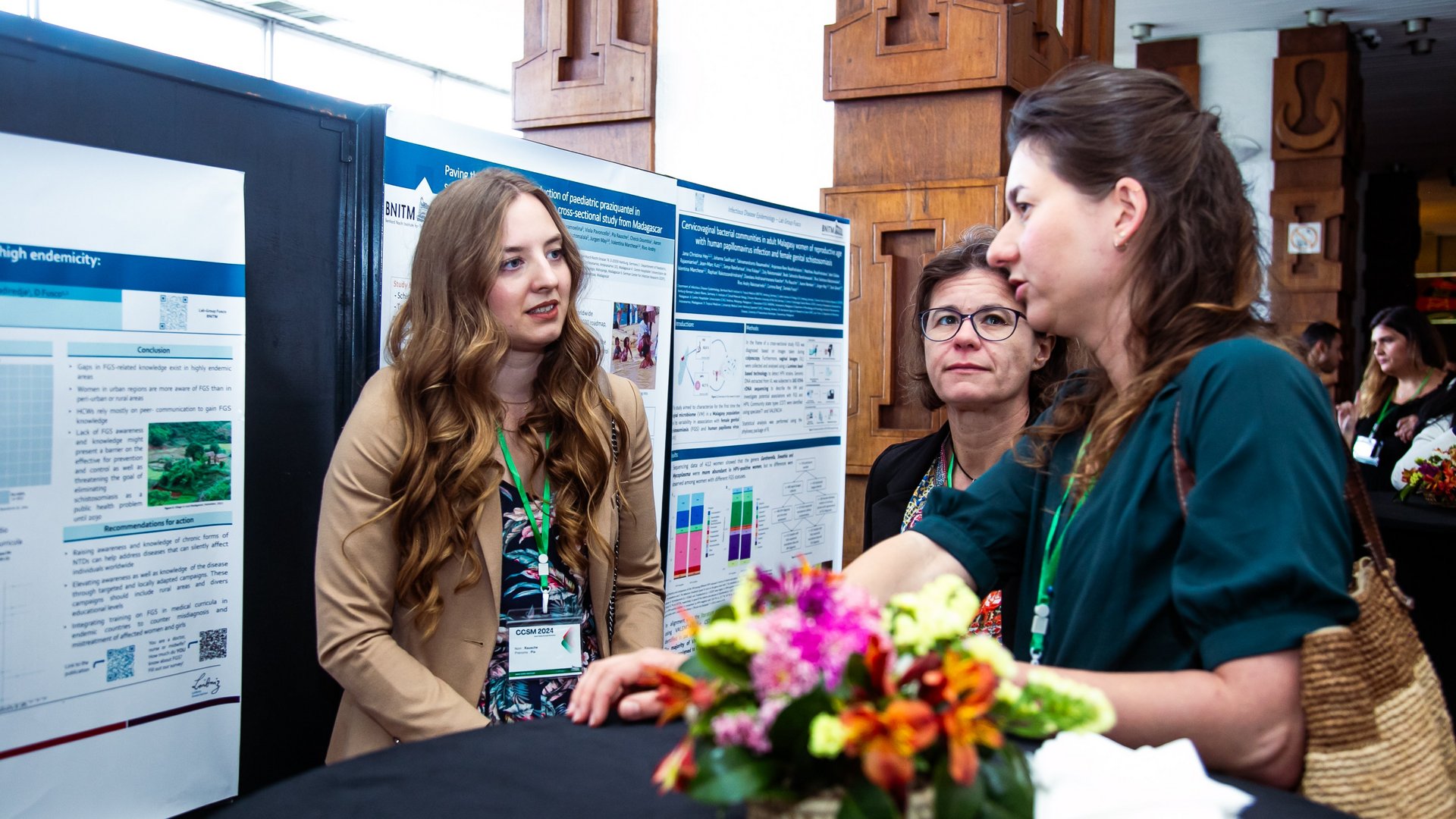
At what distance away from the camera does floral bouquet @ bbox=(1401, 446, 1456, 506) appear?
4.07 m

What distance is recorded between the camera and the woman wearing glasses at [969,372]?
2.48 meters

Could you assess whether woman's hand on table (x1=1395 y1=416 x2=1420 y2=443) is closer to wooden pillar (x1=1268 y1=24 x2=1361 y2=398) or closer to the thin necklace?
wooden pillar (x1=1268 y1=24 x2=1361 y2=398)

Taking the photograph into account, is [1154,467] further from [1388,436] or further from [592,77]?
[1388,436]

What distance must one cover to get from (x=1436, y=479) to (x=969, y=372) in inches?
108

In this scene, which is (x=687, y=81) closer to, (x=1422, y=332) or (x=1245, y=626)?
(x=1245, y=626)

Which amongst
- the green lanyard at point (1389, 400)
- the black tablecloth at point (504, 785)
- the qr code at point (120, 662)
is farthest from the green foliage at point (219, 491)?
the green lanyard at point (1389, 400)

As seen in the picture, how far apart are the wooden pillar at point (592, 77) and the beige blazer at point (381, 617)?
79.4 inches

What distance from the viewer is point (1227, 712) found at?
108 centimetres

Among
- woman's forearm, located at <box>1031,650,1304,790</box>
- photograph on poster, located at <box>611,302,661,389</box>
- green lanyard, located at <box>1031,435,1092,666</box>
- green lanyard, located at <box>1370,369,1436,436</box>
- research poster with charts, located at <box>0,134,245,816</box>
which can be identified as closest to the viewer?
woman's forearm, located at <box>1031,650,1304,790</box>

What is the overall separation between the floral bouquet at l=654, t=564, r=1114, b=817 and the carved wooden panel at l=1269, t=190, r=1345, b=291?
7.78 metres

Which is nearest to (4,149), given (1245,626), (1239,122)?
(1245,626)

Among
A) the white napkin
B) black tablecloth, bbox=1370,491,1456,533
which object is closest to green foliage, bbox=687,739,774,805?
the white napkin

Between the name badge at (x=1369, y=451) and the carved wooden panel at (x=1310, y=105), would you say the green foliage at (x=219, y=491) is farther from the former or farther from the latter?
the carved wooden panel at (x=1310, y=105)

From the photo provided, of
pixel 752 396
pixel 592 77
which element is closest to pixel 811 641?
pixel 752 396
